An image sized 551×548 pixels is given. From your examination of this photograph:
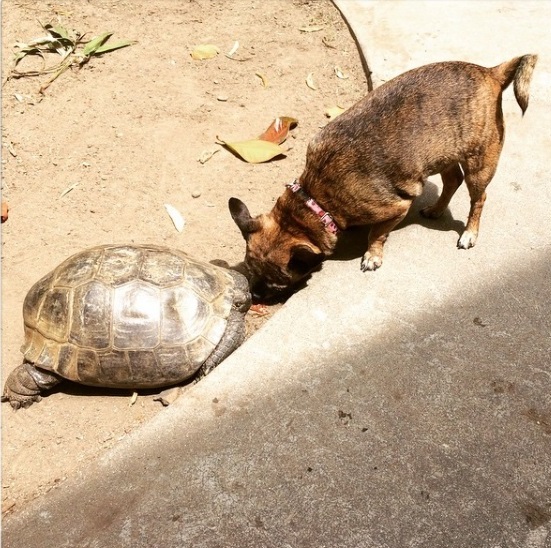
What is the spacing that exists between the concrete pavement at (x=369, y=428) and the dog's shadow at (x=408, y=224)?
6cm

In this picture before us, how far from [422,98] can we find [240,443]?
8.35 feet

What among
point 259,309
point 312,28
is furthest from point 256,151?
point 312,28

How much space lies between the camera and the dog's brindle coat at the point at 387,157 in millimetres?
3732

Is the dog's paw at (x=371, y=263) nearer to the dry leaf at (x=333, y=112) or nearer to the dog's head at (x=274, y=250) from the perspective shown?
the dog's head at (x=274, y=250)

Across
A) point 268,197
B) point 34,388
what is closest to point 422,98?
point 268,197

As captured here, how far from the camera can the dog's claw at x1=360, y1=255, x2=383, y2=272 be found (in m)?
4.03

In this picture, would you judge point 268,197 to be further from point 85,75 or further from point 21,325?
point 85,75

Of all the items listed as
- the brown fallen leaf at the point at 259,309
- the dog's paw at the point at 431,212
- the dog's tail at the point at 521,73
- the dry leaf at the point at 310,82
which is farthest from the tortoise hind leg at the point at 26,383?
the dry leaf at the point at 310,82

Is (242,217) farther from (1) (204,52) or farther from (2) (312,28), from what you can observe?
(2) (312,28)

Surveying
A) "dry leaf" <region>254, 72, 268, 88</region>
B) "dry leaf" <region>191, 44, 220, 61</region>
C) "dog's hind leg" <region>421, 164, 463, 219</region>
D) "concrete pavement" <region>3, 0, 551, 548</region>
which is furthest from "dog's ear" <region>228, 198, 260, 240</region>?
"dry leaf" <region>191, 44, 220, 61</region>

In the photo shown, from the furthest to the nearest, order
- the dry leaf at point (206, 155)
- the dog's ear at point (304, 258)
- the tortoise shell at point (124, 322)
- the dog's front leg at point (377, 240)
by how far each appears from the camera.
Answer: the dry leaf at point (206, 155) → the dog's front leg at point (377, 240) → the dog's ear at point (304, 258) → the tortoise shell at point (124, 322)

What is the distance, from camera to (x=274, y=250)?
3912 millimetres

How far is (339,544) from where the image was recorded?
2.70 meters

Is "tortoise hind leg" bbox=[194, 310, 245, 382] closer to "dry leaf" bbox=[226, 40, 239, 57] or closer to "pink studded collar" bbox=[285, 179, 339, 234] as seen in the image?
"pink studded collar" bbox=[285, 179, 339, 234]
